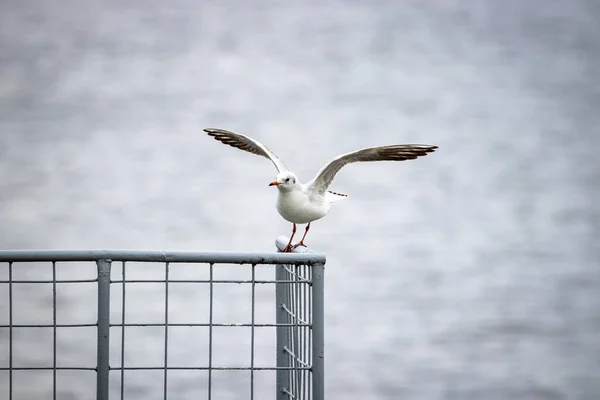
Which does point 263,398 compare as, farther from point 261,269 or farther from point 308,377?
point 308,377

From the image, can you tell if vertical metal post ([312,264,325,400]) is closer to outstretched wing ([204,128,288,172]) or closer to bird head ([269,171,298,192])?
bird head ([269,171,298,192])

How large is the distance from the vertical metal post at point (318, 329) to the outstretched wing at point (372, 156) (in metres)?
1.36

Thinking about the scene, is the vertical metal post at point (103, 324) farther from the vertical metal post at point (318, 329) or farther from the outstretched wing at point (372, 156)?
the outstretched wing at point (372, 156)

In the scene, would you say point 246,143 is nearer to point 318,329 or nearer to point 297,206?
point 297,206

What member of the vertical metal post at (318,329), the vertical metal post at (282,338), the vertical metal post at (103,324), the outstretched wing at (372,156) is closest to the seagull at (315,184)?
the outstretched wing at (372,156)

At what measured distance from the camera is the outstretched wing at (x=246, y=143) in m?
4.33

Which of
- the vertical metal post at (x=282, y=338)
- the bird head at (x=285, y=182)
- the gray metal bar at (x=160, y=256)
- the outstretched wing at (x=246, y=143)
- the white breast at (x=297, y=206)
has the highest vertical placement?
the outstretched wing at (x=246, y=143)

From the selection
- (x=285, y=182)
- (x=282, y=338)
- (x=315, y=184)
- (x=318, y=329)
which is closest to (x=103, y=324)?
(x=318, y=329)

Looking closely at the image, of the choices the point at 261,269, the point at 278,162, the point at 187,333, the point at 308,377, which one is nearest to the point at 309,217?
the point at 278,162

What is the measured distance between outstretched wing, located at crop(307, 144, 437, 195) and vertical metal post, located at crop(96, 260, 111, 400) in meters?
1.63

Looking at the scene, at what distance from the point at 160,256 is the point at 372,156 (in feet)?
5.64

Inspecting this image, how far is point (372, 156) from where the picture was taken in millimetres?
4055

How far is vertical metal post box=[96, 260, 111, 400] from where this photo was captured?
2439mm

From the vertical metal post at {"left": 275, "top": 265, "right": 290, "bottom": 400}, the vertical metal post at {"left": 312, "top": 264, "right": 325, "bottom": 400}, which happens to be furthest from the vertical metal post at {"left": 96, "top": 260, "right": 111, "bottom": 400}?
the vertical metal post at {"left": 275, "top": 265, "right": 290, "bottom": 400}
